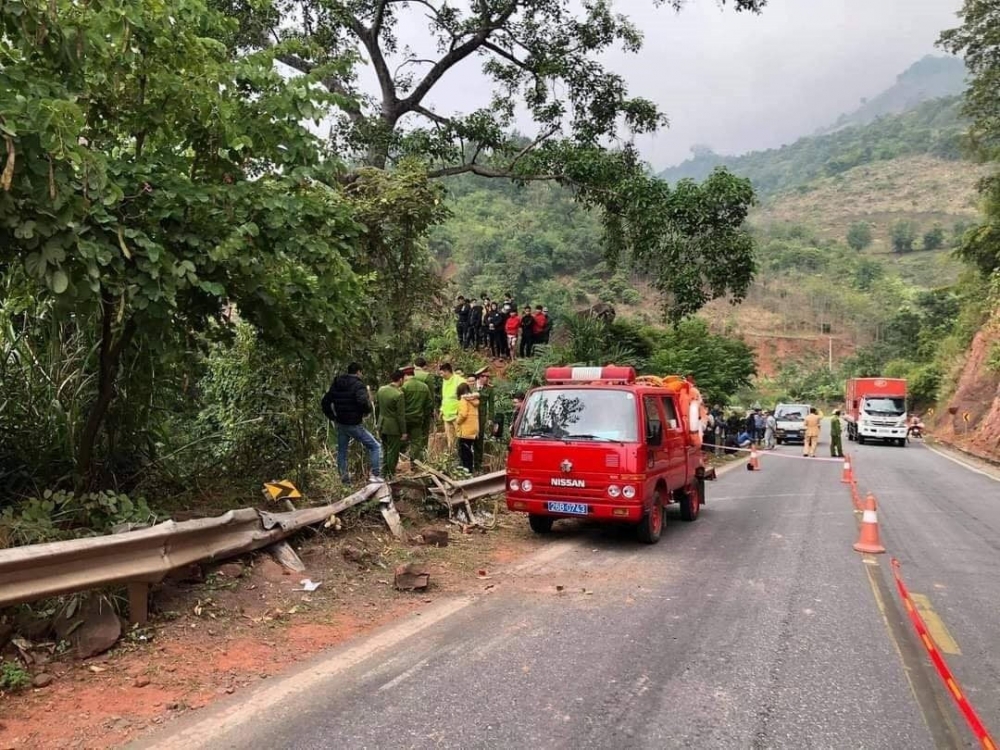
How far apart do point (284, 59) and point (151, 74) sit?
11331 millimetres

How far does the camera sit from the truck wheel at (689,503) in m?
10.6

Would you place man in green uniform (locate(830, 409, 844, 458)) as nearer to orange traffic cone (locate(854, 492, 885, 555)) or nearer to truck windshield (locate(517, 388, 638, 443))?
orange traffic cone (locate(854, 492, 885, 555))

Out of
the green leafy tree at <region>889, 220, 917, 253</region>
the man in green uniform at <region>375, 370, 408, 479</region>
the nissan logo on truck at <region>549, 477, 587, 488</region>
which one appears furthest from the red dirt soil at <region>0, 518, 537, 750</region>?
the green leafy tree at <region>889, 220, 917, 253</region>

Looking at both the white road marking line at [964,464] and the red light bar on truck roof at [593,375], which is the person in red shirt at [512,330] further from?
the white road marking line at [964,464]

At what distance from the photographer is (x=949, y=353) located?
46.9 m

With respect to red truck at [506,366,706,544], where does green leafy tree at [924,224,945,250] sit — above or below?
above

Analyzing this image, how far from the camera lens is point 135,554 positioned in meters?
4.73

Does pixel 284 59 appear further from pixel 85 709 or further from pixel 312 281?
pixel 85 709

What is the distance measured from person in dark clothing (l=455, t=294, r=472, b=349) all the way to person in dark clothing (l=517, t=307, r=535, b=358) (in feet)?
6.03

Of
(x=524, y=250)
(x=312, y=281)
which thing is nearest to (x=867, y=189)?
(x=524, y=250)

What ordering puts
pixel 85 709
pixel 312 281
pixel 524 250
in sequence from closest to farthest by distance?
pixel 85 709, pixel 312 281, pixel 524 250

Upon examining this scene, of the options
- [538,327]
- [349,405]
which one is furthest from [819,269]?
[349,405]

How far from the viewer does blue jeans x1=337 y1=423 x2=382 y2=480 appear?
8.86 metres

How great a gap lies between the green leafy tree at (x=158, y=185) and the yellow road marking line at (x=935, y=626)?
533cm
